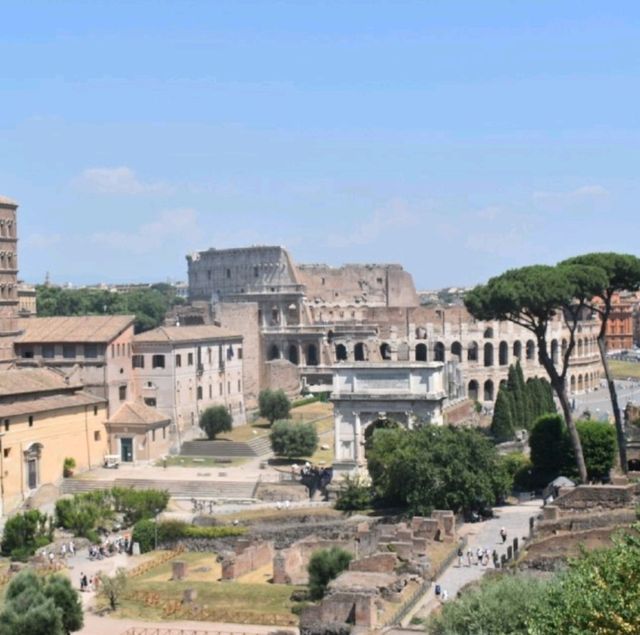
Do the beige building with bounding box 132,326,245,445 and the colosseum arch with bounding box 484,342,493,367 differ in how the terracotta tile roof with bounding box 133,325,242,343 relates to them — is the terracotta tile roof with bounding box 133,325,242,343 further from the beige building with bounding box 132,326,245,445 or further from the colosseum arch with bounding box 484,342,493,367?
the colosseum arch with bounding box 484,342,493,367

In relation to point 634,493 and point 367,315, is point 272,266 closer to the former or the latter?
point 367,315

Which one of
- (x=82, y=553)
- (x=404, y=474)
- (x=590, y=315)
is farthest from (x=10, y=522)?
(x=590, y=315)

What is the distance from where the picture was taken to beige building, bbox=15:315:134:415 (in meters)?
62.7

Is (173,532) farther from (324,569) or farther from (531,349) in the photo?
(531,349)

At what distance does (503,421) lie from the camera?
66.2 m

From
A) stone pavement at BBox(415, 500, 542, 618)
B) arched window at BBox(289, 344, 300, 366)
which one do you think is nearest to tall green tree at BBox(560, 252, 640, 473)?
stone pavement at BBox(415, 500, 542, 618)

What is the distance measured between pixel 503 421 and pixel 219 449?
15765 mm

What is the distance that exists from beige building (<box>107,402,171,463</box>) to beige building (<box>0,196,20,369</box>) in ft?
23.4

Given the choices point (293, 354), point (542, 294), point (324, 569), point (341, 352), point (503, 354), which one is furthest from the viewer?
point (293, 354)

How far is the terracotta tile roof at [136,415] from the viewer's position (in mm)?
61906

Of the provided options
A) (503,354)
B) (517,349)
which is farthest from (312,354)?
(517,349)

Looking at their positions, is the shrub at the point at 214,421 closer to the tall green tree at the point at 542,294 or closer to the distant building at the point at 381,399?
the distant building at the point at 381,399

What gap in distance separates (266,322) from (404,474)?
61.5 m

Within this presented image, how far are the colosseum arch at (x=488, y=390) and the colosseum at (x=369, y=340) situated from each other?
0.08 metres
